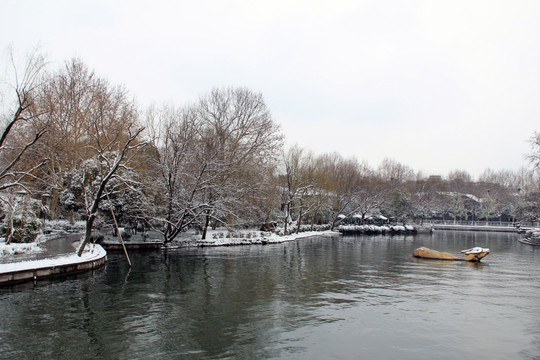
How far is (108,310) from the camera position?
12.1 meters

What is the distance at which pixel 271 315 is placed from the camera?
1185cm

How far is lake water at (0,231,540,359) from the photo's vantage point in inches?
359

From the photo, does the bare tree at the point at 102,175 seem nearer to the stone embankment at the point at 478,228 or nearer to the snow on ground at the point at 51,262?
the snow on ground at the point at 51,262

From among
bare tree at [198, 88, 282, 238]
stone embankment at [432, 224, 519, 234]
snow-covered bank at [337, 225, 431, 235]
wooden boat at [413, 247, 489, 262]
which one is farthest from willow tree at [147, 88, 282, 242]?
stone embankment at [432, 224, 519, 234]

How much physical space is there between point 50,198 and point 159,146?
1405 cm

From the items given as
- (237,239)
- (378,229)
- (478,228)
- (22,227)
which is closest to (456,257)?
(237,239)

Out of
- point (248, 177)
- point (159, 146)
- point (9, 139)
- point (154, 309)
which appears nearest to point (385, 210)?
point (248, 177)

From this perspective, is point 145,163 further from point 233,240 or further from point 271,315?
point 271,315

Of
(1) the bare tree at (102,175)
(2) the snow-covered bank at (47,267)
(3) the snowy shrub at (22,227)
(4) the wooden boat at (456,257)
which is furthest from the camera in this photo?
(4) the wooden boat at (456,257)

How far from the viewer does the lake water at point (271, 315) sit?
9125mm

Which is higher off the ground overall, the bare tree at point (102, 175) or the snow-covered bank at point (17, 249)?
the bare tree at point (102, 175)

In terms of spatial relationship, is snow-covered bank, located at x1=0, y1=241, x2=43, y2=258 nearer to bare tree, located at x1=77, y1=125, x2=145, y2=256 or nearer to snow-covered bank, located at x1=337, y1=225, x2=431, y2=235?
bare tree, located at x1=77, y1=125, x2=145, y2=256

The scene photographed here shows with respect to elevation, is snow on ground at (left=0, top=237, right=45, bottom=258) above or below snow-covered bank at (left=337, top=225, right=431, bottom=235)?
above

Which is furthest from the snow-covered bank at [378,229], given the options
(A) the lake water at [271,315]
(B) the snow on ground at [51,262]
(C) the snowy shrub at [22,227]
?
(C) the snowy shrub at [22,227]
